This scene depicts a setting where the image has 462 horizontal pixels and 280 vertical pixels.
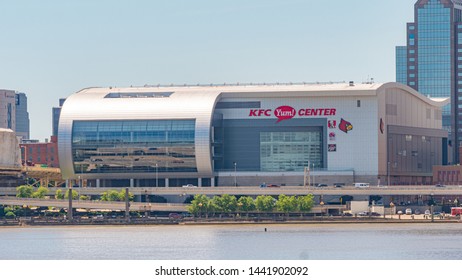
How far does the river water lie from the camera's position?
153250mm

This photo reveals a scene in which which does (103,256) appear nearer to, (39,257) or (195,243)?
(39,257)

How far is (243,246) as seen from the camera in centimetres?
16875

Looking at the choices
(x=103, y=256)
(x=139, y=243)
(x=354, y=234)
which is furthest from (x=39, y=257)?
(x=354, y=234)

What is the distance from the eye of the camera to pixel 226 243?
17512 centimetres

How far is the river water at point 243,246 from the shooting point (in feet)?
503
